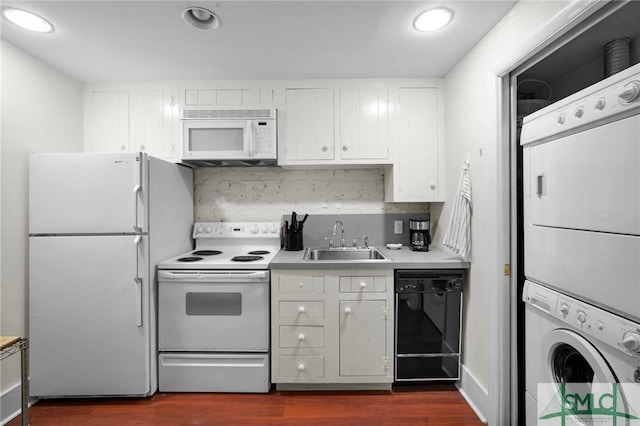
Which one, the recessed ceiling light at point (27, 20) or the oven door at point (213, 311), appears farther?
the oven door at point (213, 311)

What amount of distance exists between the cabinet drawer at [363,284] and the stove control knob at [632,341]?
1218 millimetres

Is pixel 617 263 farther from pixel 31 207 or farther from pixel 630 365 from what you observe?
pixel 31 207

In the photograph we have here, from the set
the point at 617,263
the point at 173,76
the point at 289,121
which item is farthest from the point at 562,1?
the point at 173,76

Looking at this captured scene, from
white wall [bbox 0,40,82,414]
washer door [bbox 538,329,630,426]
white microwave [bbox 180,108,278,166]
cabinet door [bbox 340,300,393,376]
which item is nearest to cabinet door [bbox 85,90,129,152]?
white wall [bbox 0,40,82,414]

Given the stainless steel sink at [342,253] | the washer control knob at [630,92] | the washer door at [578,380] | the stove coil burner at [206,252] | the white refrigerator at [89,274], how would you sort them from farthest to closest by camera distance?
the stainless steel sink at [342,253], the stove coil burner at [206,252], the white refrigerator at [89,274], the washer door at [578,380], the washer control knob at [630,92]

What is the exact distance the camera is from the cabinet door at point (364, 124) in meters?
2.45

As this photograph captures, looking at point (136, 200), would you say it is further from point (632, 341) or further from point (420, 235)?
point (632, 341)

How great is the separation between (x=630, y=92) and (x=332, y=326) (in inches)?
74.7

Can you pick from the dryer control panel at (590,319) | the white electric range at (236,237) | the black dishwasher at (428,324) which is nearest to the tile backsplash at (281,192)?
the white electric range at (236,237)

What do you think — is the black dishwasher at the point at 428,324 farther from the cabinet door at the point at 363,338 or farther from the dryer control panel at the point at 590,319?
the dryer control panel at the point at 590,319

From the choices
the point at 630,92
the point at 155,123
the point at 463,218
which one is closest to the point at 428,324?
the point at 463,218

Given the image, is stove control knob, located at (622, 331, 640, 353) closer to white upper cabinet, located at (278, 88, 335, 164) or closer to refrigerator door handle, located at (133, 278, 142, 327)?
white upper cabinet, located at (278, 88, 335, 164)

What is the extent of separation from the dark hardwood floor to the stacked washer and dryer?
0.61 m

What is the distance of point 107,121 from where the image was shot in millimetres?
2477
